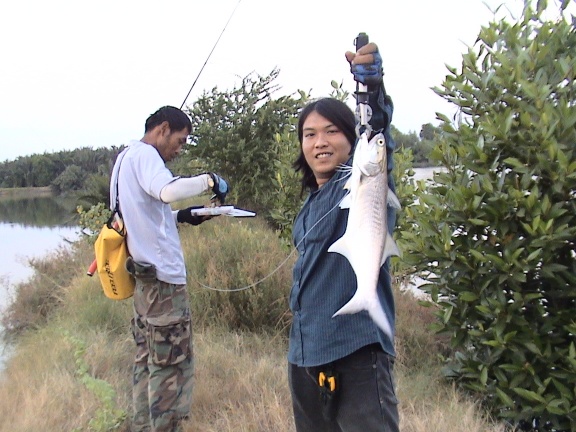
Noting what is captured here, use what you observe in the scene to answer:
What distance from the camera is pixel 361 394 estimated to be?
1912 mm

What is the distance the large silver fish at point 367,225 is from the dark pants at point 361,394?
14 cm

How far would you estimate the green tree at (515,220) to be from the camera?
3.12 metres

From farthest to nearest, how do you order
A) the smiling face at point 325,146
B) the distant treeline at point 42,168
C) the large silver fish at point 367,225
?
the distant treeline at point 42,168 → the smiling face at point 325,146 → the large silver fish at point 367,225

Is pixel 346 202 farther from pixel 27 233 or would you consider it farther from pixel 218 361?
pixel 27 233

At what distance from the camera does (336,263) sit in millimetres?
2041

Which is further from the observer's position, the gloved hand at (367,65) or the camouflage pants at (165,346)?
the camouflage pants at (165,346)

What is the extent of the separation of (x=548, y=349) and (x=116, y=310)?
14.8 feet

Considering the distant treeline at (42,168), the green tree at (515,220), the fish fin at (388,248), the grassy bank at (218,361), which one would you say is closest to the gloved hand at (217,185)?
the green tree at (515,220)

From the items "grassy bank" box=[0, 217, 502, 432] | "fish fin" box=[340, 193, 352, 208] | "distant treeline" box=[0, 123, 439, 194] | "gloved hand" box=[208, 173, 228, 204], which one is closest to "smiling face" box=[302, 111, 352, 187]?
"fish fin" box=[340, 193, 352, 208]

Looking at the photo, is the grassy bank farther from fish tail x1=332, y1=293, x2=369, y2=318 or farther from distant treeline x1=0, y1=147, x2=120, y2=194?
distant treeline x1=0, y1=147, x2=120, y2=194

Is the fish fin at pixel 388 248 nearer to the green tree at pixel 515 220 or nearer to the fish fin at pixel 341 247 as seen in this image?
the fish fin at pixel 341 247

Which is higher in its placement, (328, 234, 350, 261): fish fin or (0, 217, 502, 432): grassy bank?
(328, 234, 350, 261): fish fin

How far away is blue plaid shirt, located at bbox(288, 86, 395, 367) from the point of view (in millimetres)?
1957

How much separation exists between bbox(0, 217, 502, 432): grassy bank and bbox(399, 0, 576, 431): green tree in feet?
1.45
